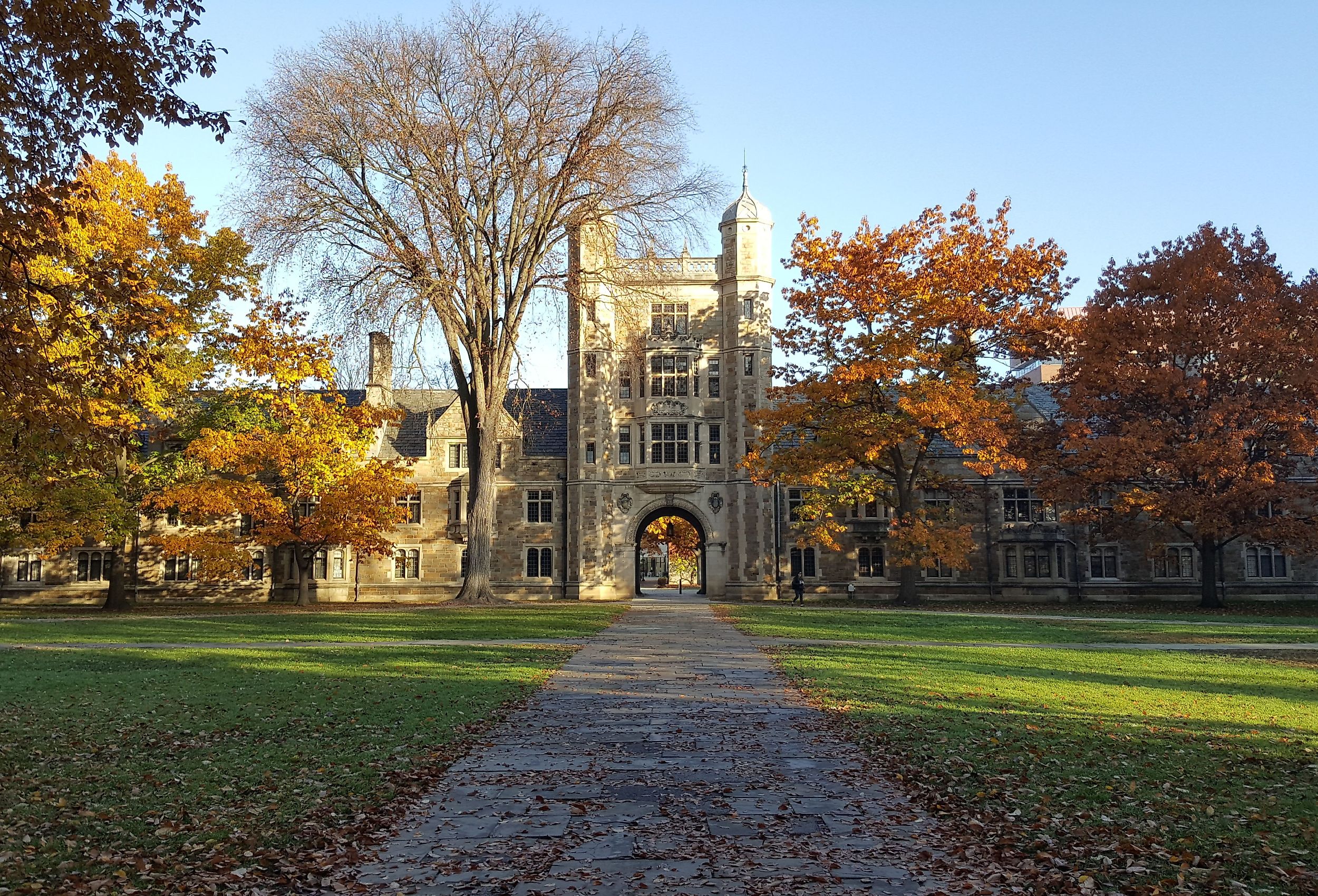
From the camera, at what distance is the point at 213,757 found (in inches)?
309

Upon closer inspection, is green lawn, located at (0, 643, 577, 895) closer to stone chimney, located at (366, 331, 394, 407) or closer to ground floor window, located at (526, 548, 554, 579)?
ground floor window, located at (526, 548, 554, 579)

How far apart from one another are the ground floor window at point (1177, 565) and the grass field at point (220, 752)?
3387cm

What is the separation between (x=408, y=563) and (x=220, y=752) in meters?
35.1

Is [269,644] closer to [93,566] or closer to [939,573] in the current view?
[93,566]

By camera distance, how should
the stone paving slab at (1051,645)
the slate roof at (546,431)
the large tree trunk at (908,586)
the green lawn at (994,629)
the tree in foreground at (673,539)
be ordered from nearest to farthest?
the stone paving slab at (1051,645), the green lawn at (994,629), the large tree trunk at (908,586), the slate roof at (546,431), the tree in foreground at (673,539)

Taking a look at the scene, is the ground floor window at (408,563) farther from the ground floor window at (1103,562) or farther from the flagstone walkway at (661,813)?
the flagstone walkway at (661,813)

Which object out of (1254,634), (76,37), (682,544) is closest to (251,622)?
(76,37)

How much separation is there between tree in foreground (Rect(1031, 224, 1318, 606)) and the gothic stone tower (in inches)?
471

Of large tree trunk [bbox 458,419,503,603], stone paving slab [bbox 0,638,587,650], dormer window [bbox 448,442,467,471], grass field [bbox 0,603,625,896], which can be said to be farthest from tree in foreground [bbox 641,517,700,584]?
grass field [bbox 0,603,625,896]

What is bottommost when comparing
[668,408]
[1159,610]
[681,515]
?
[1159,610]

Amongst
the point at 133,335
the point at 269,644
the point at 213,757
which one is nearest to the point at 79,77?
the point at 213,757

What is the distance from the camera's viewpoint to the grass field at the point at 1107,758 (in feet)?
17.1

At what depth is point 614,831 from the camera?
5840 millimetres

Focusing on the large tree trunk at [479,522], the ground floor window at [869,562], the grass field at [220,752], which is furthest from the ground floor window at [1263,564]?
the grass field at [220,752]
